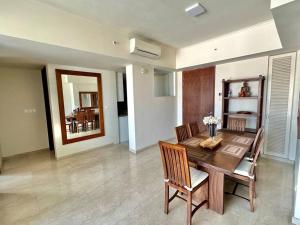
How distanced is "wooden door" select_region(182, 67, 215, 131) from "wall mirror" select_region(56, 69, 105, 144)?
253 cm

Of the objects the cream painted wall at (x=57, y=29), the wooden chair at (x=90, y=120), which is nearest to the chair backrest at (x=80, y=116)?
the wooden chair at (x=90, y=120)

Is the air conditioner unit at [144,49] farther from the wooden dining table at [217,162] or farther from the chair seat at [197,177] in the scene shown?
the chair seat at [197,177]

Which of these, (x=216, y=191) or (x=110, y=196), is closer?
(x=216, y=191)

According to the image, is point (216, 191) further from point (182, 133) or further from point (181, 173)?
point (182, 133)

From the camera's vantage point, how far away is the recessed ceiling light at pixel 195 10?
82.8 inches

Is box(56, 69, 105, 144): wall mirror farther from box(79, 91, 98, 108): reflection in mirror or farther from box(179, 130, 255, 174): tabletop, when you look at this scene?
box(179, 130, 255, 174): tabletop

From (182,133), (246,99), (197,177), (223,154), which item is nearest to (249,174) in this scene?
(223,154)

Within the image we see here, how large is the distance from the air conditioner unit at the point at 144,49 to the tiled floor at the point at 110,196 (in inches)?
92.0

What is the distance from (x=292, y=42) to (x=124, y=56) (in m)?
2.83

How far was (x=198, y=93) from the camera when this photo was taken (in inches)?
166

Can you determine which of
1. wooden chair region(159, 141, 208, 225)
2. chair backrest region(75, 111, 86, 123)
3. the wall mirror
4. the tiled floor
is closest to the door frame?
the tiled floor

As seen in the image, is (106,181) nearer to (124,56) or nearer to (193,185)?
(193,185)

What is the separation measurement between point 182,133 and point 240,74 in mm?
2132

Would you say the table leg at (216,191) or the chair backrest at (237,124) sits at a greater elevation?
the chair backrest at (237,124)
